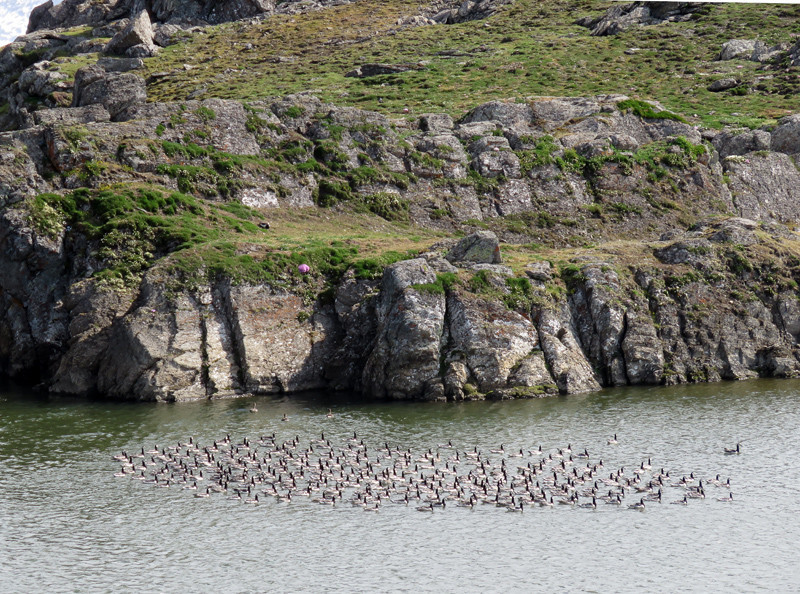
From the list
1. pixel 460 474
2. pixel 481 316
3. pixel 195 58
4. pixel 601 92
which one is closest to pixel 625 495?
pixel 460 474

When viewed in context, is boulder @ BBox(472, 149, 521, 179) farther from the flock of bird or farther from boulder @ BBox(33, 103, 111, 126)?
the flock of bird

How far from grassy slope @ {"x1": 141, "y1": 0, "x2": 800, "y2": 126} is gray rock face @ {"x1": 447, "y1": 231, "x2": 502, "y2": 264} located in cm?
4956

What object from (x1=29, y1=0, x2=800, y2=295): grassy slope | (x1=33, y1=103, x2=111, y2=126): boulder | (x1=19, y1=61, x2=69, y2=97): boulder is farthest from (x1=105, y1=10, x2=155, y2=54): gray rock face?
(x1=33, y1=103, x2=111, y2=126): boulder

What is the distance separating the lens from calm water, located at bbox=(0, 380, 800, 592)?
116 ft

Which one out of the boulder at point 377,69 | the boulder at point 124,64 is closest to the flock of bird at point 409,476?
the boulder at point 377,69

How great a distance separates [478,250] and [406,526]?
1423 inches

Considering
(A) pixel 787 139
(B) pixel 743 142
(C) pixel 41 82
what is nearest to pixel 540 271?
(B) pixel 743 142

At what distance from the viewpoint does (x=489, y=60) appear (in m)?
152

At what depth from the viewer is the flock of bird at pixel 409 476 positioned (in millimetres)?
43562

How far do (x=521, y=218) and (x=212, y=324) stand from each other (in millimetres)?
40811

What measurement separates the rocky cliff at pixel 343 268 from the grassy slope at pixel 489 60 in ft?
95.8

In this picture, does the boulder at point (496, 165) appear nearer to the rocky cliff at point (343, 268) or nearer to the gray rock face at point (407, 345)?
the rocky cliff at point (343, 268)

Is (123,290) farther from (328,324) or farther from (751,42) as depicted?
(751,42)

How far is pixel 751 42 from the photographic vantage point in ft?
491
